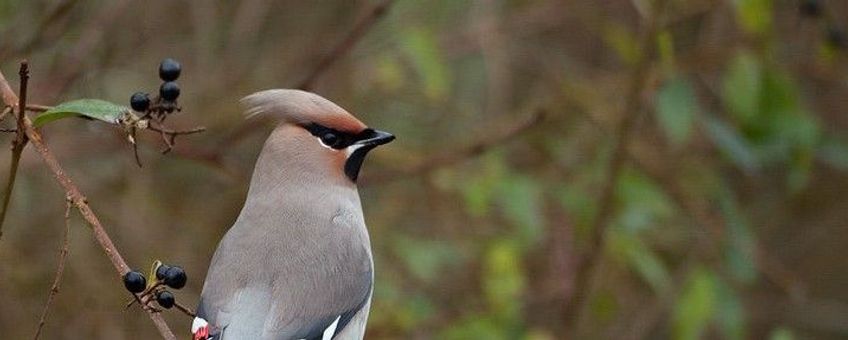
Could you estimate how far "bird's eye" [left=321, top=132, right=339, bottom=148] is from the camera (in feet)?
11.3

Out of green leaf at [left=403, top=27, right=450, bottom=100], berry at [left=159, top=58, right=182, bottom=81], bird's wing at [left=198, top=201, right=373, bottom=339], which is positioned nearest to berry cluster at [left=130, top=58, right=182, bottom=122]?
berry at [left=159, top=58, right=182, bottom=81]

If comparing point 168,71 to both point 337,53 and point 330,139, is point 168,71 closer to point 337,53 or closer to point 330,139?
point 330,139

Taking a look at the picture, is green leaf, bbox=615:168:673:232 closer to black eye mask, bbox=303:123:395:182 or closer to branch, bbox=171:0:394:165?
branch, bbox=171:0:394:165

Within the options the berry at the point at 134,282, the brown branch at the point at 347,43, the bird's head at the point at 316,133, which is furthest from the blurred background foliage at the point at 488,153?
the berry at the point at 134,282

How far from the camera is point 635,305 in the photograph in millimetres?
5852

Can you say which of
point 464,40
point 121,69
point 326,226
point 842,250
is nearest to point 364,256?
point 326,226

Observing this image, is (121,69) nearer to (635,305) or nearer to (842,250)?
(635,305)

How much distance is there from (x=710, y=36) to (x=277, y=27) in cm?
146

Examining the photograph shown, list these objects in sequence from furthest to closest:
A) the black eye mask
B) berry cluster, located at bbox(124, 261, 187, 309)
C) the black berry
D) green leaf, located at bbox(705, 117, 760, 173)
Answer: green leaf, located at bbox(705, 117, 760, 173), the black berry, the black eye mask, berry cluster, located at bbox(124, 261, 187, 309)

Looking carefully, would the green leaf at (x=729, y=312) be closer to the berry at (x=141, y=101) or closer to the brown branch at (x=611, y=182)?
the brown branch at (x=611, y=182)

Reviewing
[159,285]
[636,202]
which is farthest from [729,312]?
[159,285]

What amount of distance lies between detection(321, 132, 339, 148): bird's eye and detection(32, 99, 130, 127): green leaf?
3.17ft

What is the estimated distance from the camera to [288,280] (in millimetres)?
3145

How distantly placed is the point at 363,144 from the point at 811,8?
167 cm
